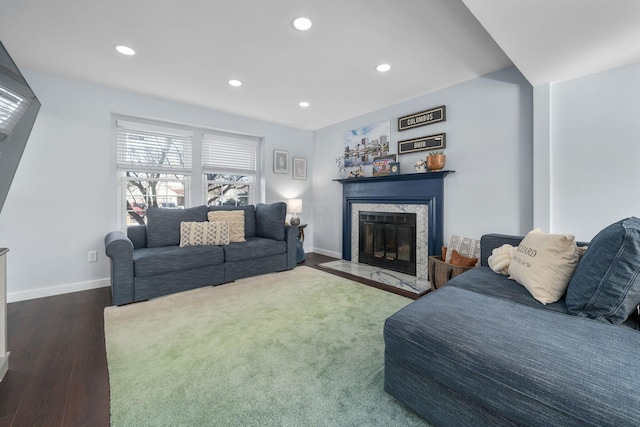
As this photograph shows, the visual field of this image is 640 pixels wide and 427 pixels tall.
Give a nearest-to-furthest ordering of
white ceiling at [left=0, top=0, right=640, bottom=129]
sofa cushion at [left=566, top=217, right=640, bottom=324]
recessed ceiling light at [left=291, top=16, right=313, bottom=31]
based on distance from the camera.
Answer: sofa cushion at [left=566, top=217, right=640, bottom=324], white ceiling at [left=0, top=0, right=640, bottom=129], recessed ceiling light at [left=291, top=16, right=313, bottom=31]

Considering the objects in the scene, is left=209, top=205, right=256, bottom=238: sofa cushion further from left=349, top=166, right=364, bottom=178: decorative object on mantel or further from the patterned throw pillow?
left=349, top=166, right=364, bottom=178: decorative object on mantel

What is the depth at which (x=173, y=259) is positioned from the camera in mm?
2871

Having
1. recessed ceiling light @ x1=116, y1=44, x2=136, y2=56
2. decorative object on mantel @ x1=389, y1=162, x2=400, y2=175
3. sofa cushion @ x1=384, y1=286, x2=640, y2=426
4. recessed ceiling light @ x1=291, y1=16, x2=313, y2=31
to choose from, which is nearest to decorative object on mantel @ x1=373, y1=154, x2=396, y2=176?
decorative object on mantel @ x1=389, y1=162, x2=400, y2=175

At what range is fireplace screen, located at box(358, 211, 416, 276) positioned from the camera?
3.67 metres

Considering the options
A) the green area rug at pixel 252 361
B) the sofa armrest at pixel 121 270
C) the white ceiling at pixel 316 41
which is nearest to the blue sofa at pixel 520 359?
the green area rug at pixel 252 361

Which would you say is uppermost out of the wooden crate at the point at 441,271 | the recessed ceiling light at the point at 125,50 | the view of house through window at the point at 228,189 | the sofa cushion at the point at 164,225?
the recessed ceiling light at the point at 125,50

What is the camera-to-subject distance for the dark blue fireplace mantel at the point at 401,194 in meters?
3.36

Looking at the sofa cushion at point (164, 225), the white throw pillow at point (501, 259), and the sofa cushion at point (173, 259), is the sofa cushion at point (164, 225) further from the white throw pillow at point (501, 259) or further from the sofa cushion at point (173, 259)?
the white throw pillow at point (501, 259)

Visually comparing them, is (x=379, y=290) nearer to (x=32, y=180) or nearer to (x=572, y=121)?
(x=572, y=121)

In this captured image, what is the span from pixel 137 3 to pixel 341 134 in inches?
130

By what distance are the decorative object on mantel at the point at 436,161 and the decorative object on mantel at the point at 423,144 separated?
131 mm

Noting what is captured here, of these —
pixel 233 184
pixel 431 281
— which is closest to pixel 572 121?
pixel 431 281

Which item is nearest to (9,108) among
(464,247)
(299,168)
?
(464,247)

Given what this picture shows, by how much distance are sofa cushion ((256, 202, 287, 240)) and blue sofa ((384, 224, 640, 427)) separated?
268cm
